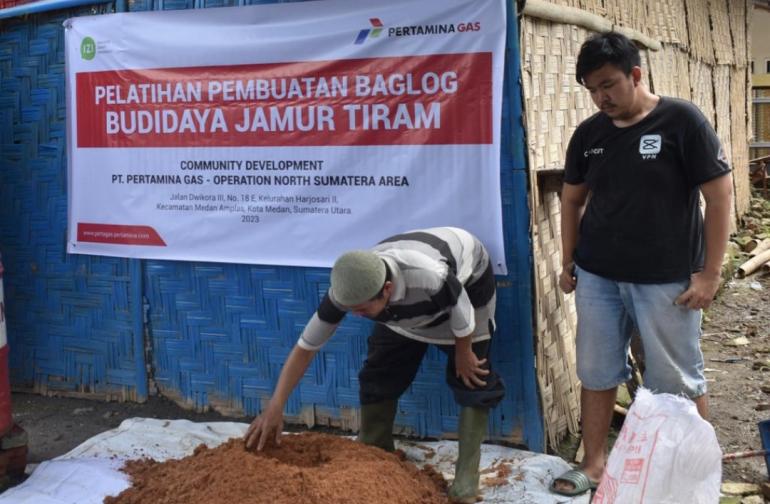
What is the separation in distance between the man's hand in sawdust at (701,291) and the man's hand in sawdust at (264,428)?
67.6 inches

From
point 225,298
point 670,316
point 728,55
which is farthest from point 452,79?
point 728,55

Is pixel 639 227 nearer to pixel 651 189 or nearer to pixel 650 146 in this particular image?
pixel 651 189

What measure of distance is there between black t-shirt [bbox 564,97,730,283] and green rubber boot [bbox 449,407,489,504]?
0.83 metres

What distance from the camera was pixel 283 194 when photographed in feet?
14.5

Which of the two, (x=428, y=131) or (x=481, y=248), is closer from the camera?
(x=481, y=248)

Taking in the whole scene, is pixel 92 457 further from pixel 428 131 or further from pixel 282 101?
pixel 428 131

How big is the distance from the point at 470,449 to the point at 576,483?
49 cm

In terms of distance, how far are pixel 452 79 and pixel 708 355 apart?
3.45m

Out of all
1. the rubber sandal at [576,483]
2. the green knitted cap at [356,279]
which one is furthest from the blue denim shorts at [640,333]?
the green knitted cap at [356,279]

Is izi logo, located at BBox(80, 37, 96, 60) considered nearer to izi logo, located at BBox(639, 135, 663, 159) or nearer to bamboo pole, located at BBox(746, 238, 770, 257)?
izi logo, located at BBox(639, 135, 663, 159)

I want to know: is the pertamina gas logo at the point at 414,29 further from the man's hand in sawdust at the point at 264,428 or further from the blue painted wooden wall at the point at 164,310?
the man's hand in sawdust at the point at 264,428

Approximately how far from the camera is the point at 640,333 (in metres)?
3.54

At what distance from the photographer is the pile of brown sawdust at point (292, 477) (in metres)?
3.15

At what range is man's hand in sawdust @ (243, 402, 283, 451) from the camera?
3412mm
